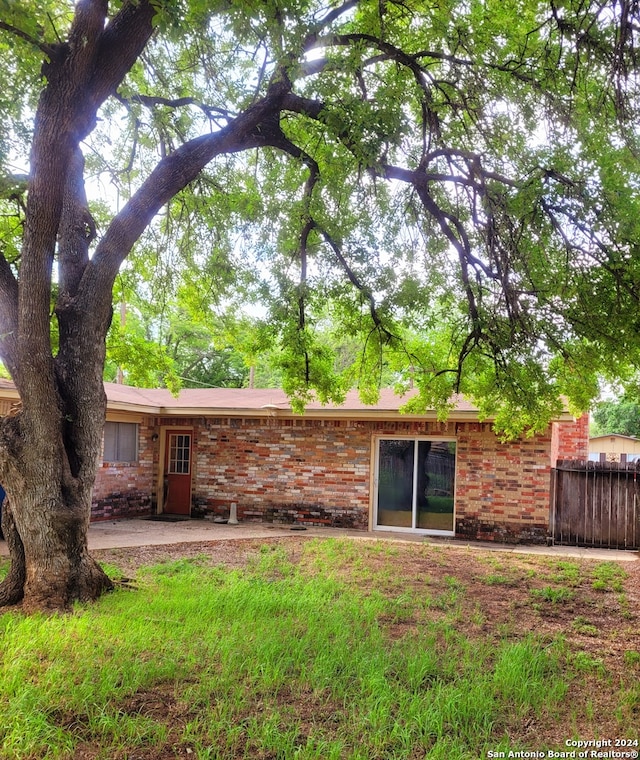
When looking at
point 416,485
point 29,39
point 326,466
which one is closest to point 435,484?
point 416,485

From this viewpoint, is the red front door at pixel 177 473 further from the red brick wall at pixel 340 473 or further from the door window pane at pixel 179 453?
the red brick wall at pixel 340 473

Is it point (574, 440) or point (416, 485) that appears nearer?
point (416, 485)

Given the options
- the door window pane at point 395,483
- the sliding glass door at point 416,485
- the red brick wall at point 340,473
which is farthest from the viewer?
the door window pane at point 395,483

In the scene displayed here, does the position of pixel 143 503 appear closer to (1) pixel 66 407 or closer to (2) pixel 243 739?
(1) pixel 66 407

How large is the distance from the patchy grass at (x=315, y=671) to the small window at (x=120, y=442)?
6.61 metres

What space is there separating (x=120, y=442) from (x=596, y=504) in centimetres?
1022

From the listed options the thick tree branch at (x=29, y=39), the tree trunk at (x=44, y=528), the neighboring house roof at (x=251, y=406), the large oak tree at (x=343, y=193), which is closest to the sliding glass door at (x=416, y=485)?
the neighboring house roof at (x=251, y=406)

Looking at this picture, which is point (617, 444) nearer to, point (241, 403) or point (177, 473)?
point (241, 403)

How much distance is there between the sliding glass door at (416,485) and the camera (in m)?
13.3

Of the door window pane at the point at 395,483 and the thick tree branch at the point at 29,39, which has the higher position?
the thick tree branch at the point at 29,39

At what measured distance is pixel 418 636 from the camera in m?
5.74

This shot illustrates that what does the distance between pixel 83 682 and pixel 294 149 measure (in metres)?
6.01

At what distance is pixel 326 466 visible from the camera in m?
13.9

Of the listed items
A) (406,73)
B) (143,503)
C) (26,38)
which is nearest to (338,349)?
(143,503)
